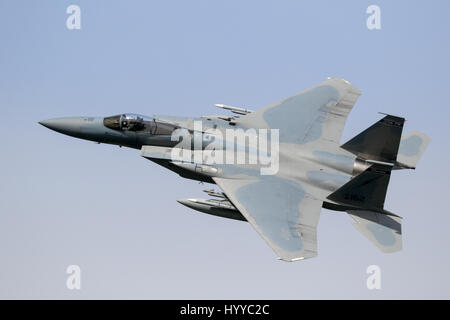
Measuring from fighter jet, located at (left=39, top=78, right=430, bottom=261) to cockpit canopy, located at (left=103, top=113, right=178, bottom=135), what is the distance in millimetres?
38

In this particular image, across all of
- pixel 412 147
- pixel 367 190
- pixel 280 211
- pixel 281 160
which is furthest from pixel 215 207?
pixel 412 147

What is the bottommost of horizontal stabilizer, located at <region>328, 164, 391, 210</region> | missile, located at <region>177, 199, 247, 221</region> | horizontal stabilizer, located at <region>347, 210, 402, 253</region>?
horizontal stabilizer, located at <region>347, 210, 402, 253</region>

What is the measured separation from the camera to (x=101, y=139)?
3088cm

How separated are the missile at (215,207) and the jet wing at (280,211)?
672 millimetres

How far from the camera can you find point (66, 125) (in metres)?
30.8

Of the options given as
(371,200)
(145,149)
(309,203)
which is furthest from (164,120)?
(371,200)

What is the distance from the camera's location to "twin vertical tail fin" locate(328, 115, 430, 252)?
1131 inches

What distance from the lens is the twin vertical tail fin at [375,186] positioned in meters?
28.7

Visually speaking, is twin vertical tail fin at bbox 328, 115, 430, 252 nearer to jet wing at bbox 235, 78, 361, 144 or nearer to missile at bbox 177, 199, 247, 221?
jet wing at bbox 235, 78, 361, 144

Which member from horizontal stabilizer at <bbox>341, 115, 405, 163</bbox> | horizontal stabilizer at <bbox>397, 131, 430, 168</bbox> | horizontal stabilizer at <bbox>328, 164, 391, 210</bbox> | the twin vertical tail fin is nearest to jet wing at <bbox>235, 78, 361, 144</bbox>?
horizontal stabilizer at <bbox>341, 115, 405, 163</bbox>

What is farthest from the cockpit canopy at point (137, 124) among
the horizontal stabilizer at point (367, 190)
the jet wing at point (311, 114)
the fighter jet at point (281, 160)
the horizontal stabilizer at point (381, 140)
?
the horizontal stabilizer at point (381, 140)

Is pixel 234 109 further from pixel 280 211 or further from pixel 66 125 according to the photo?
pixel 66 125

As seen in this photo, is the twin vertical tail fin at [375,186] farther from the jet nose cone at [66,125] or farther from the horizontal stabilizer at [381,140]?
the jet nose cone at [66,125]

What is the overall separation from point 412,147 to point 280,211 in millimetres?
6424
